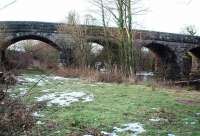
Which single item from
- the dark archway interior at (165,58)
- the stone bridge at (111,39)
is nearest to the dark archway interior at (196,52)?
the stone bridge at (111,39)

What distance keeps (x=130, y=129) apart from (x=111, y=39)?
20.7m

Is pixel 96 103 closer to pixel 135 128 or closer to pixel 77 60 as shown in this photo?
pixel 135 128

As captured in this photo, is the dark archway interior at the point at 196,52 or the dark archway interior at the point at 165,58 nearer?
the dark archway interior at the point at 165,58

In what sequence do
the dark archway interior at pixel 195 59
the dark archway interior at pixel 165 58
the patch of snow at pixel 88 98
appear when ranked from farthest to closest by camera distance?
1. the dark archway interior at pixel 195 59
2. the dark archway interior at pixel 165 58
3. the patch of snow at pixel 88 98

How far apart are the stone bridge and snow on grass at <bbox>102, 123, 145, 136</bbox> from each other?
1670 centimetres

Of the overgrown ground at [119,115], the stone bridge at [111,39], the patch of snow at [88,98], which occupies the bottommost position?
the overgrown ground at [119,115]

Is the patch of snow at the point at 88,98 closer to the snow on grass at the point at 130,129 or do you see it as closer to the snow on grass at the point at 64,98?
the snow on grass at the point at 64,98

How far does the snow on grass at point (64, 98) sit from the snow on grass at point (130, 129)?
243cm

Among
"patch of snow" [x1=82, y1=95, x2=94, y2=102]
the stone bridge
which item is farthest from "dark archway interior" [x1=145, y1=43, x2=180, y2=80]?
"patch of snow" [x1=82, y1=95, x2=94, y2=102]

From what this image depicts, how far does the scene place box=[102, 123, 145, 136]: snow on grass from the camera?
737cm

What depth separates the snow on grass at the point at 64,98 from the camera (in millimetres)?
10281

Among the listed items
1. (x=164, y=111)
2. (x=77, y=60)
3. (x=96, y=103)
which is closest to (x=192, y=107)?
(x=164, y=111)

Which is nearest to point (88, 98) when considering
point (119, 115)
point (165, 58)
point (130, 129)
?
point (119, 115)

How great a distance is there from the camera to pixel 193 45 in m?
39.0
